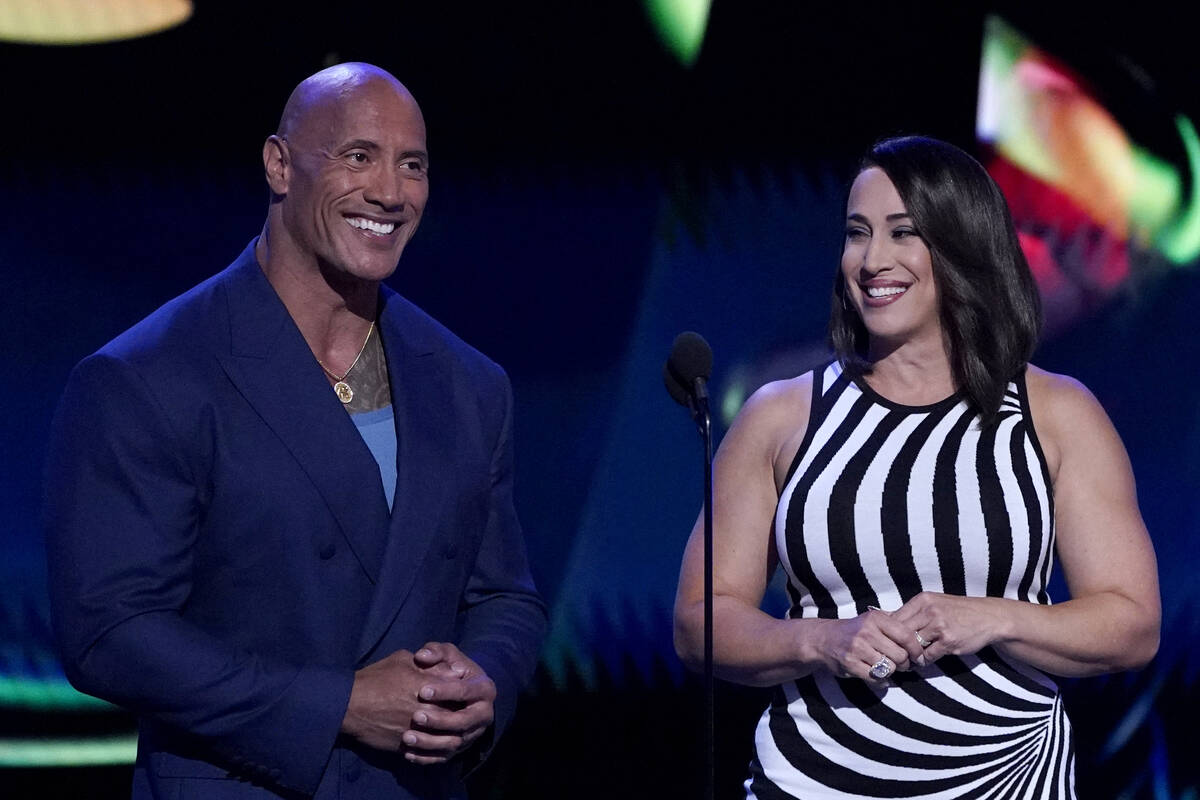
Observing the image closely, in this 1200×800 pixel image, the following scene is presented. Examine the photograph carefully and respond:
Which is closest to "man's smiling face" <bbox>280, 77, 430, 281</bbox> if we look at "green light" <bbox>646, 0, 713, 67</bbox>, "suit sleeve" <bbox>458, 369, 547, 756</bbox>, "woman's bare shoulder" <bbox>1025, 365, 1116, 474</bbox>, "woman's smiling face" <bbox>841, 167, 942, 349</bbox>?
"suit sleeve" <bbox>458, 369, 547, 756</bbox>

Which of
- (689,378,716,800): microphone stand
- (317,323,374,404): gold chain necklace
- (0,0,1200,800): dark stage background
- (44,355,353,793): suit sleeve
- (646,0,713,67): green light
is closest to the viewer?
(44,355,353,793): suit sleeve

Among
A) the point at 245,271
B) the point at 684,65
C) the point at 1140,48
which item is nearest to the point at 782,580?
the point at 684,65

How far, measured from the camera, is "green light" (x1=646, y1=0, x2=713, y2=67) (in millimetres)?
3602

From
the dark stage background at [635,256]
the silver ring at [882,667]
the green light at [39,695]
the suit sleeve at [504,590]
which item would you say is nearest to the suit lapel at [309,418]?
the suit sleeve at [504,590]

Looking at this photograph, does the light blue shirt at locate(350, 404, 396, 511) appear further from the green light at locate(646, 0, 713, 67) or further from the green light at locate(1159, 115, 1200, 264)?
the green light at locate(1159, 115, 1200, 264)

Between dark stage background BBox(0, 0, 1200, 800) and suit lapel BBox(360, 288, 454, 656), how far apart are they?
1255 millimetres

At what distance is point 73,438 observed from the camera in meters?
2.00

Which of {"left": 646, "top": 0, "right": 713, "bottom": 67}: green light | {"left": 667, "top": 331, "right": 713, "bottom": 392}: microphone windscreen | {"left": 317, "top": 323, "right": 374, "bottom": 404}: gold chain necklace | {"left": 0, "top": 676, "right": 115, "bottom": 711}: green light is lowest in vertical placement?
{"left": 0, "top": 676, "right": 115, "bottom": 711}: green light

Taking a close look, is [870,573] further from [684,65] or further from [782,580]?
[684,65]

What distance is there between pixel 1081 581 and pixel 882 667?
42 cm

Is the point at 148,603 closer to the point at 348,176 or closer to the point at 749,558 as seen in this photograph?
the point at 348,176

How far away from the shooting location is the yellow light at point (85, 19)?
133 inches

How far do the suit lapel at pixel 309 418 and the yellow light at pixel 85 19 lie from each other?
156cm

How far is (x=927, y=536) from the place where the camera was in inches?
91.7
